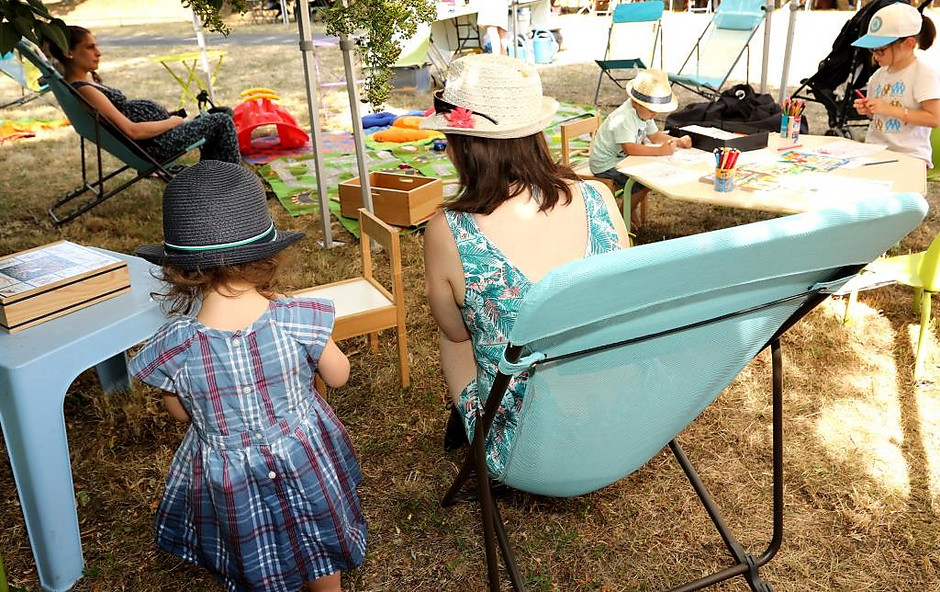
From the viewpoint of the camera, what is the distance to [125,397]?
115 inches

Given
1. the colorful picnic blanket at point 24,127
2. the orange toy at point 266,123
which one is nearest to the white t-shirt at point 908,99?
the orange toy at point 266,123

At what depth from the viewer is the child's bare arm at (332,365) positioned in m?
1.78

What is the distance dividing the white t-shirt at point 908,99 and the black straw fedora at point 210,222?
133 inches


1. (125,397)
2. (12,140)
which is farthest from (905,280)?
(12,140)

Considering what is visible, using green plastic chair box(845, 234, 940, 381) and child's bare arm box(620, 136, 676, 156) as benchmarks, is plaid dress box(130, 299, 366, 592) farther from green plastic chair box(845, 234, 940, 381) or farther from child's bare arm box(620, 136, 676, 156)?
child's bare arm box(620, 136, 676, 156)

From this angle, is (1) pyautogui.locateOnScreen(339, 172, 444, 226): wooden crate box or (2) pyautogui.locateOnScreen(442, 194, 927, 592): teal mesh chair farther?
(1) pyautogui.locateOnScreen(339, 172, 444, 226): wooden crate box

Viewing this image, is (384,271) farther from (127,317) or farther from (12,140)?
(12,140)

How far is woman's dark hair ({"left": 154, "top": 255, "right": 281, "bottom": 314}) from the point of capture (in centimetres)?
162

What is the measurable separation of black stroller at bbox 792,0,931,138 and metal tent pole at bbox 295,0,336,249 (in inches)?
143

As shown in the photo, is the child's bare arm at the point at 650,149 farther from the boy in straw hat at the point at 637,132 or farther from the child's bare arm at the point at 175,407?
the child's bare arm at the point at 175,407

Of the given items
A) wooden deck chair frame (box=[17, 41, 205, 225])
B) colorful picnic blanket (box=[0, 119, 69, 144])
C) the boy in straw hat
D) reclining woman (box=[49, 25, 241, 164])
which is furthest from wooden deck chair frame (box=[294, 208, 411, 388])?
colorful picnic blanket (box=[0, 119, 69, 144])

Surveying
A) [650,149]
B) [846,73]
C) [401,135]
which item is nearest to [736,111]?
[846,73]

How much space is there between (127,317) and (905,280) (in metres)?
2.74

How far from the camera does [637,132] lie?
3895 millimetres
